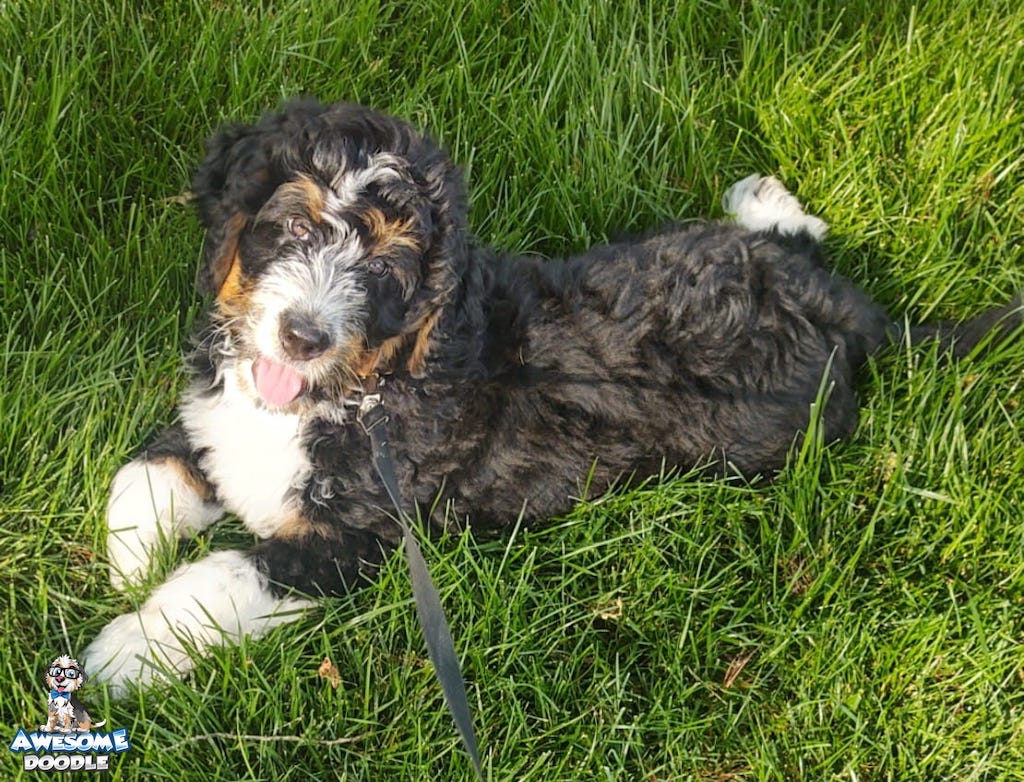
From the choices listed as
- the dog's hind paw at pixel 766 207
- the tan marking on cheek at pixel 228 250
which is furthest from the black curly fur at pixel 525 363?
the dog's hind paw at pixel 766 207

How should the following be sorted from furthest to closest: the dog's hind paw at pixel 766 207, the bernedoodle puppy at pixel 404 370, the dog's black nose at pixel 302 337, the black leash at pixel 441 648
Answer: the dog's hind paw at pixel 766 207 < the bernedoodle puppy at pixel 404 370 < the dog's black nose at pixel 302 337 < the black leash at pixel 441 648

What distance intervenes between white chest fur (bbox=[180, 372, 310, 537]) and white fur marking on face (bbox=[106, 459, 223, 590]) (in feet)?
0.45

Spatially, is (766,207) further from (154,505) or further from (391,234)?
(154,505)

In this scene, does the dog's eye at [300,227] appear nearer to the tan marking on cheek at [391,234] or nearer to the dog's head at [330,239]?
the dog's head at [330,239]

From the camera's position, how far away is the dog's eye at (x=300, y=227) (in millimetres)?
3139

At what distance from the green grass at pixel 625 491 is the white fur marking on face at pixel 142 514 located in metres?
0.06

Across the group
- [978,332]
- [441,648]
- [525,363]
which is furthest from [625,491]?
[978,332]

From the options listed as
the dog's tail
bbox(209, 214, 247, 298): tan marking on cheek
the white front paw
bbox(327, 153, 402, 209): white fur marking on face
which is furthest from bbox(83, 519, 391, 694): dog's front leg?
the dog's tail

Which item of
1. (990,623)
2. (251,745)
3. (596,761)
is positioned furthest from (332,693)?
(990,623)

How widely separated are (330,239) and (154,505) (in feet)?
3.63

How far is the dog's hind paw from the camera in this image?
183 inches

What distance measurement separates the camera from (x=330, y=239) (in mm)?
3145

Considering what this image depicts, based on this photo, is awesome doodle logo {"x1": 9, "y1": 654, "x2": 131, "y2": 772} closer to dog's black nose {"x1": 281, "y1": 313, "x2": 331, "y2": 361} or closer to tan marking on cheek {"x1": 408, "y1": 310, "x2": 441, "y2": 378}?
dog's black nose {"x1": 281, "y1": 313, "x2": 331, "y2": 361}

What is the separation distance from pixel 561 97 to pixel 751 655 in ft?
8.55
